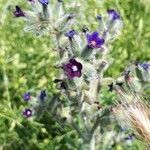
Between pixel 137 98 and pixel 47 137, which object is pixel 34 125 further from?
pixel 137 98

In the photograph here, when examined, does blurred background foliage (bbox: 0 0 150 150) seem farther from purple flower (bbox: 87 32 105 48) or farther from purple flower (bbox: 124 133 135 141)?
purple flower (bbox: 87 32 105 48)

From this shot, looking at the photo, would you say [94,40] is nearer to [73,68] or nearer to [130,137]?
[73,68]

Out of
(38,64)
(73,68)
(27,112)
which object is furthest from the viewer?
(38,64)

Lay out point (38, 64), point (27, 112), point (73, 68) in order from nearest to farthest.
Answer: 1. point (73, 68)
2. point (27, 112)
3. point (38, 64)

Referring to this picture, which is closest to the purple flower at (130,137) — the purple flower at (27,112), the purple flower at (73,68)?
the purple flower at (27,112)

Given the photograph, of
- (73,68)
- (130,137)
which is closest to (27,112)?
(130,137)
